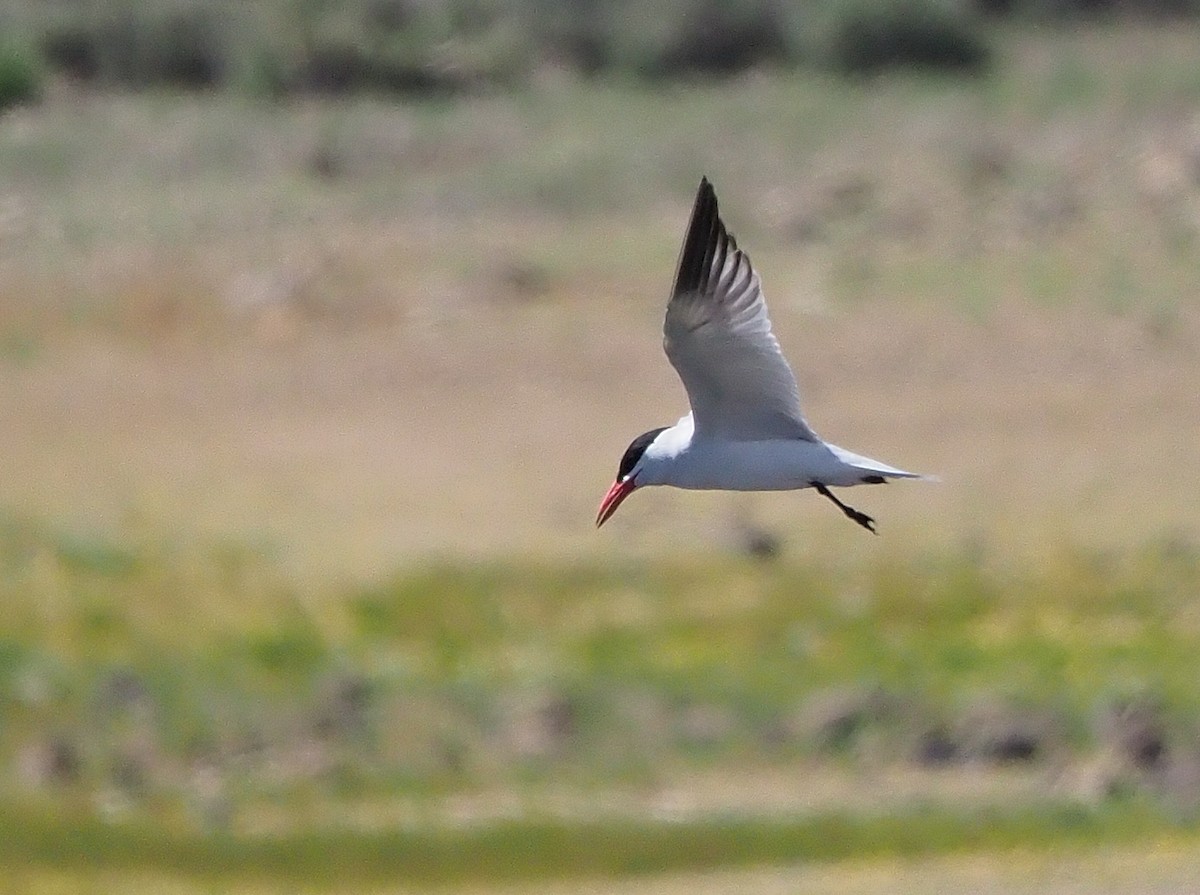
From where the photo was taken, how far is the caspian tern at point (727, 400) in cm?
1058

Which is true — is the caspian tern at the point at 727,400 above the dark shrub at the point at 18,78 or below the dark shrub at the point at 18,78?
above

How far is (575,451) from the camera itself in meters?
23.2

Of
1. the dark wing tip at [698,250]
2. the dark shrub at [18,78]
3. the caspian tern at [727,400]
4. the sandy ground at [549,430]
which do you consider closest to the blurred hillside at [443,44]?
the dark shrub at [18,78]

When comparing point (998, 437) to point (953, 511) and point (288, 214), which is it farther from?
point (288, 214)

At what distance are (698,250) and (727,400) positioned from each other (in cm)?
67

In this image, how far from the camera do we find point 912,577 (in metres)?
20.2

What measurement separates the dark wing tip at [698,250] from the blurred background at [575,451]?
6953mm

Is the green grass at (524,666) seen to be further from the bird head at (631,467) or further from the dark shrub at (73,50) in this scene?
the dark shrub at (73,50)

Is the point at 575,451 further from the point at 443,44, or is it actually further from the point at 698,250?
the point at 698,250

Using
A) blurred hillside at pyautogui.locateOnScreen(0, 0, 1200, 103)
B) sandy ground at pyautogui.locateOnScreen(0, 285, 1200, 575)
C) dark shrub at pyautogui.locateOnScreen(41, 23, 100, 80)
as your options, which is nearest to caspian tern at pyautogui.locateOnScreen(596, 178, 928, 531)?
sandy ground at pyautogui.locateOnScreen(0, 285, 1200, 575)

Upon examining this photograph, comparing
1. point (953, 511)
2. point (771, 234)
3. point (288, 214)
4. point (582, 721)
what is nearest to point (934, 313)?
point (771, 234)

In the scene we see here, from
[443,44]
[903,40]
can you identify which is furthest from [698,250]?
[443,44]

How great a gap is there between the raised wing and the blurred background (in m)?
6.30

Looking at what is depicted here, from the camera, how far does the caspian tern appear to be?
34.7 feet
